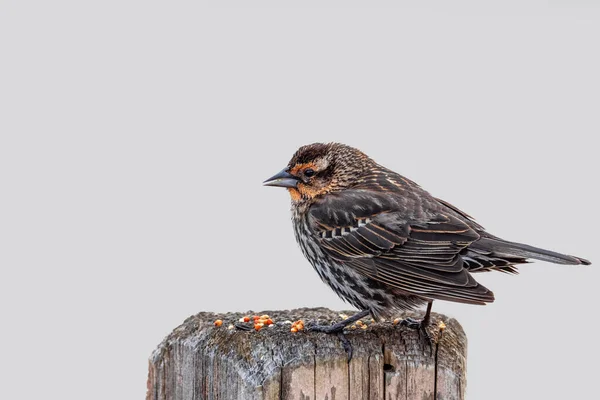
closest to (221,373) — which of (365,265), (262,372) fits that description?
(262,372)

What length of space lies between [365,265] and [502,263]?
2.97 ft

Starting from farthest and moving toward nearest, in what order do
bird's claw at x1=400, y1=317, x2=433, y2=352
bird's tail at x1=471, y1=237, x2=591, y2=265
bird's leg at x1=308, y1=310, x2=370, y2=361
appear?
bird's tail at x1=471, y1=237, x2=591, y2=265
bird's claw at x1=400, y1=317, x2=433, y2=352
bird's leg at x1=308, y1=310, x2=370, y2=361

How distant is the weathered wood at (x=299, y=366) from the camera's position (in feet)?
12.5

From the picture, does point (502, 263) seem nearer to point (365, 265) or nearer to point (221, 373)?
point (365, 265)

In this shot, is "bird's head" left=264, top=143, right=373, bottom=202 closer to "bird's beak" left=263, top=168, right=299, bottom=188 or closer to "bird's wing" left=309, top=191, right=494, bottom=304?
"bird's beak" left=263, top=168, right=299, bottom=188

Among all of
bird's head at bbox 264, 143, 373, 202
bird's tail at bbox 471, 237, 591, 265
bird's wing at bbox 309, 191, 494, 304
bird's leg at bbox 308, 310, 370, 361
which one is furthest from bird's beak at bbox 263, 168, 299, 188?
bird's tail at bbox 471, 237, 591, 265

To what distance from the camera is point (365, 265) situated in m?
5.32

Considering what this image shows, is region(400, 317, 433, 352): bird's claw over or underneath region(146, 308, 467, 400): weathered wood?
over

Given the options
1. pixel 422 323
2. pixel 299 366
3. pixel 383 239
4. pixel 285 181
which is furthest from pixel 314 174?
pixel 299 366

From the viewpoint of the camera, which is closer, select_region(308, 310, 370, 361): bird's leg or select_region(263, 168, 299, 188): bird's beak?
select_region(308, 310, 370, 361): bird's leg

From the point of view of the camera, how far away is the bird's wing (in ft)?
16.5

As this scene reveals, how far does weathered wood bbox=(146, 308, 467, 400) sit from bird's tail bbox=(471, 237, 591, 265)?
77cm

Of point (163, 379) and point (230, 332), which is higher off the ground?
point (230, 332)

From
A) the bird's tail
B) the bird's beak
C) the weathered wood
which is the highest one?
the bird's beak
